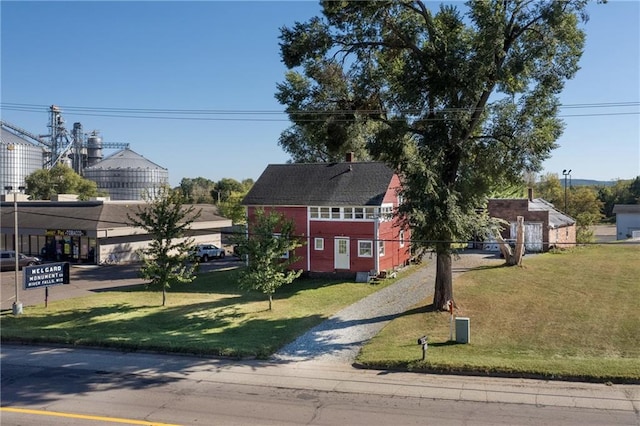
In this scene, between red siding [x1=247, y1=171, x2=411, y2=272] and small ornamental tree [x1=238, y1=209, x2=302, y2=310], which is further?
red siding [x1=247, y1=171, x2=411, y2=272]

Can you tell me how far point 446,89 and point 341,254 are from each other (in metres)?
14.7

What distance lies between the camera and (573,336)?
1873 cm

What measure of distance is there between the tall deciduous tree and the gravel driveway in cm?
313

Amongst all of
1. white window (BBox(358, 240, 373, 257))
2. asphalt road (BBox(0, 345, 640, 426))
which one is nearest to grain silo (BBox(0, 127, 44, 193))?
white window (BBox(358, 240, 373, 257))

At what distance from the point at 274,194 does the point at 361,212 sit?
678 centimetres

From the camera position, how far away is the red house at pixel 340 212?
3170 cm

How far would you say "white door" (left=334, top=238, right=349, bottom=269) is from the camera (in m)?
32.3

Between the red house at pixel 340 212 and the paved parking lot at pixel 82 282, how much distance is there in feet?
33.3

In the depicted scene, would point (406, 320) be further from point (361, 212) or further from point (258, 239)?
point (361, 212)

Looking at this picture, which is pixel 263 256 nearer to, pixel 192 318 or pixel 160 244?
pixel 192 318

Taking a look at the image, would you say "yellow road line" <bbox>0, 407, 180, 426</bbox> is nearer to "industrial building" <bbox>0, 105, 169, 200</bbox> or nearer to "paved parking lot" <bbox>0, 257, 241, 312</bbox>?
"paved parking lot" <bbox>0, 257, 241, 312</bbox>

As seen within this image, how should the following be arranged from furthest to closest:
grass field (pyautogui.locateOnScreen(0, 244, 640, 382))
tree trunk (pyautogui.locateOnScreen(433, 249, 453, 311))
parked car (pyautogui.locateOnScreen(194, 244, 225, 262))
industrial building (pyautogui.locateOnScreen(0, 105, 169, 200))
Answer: industrial building (pyautogui.locateOnScreen(0, 105, 169, 200)), parked car (pyautogui.locateOnScreen(194, 244, 225, 262)), tree trunk (pyautogui.locateOnScreen(433, 249, 453, 311)), grass field (pyautogui.locateOnScreen(0, 244, 640, 382))

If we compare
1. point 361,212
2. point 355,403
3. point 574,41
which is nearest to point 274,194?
point 361,212

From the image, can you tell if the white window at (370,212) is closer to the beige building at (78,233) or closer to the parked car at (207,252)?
the beige building at (78,233)
